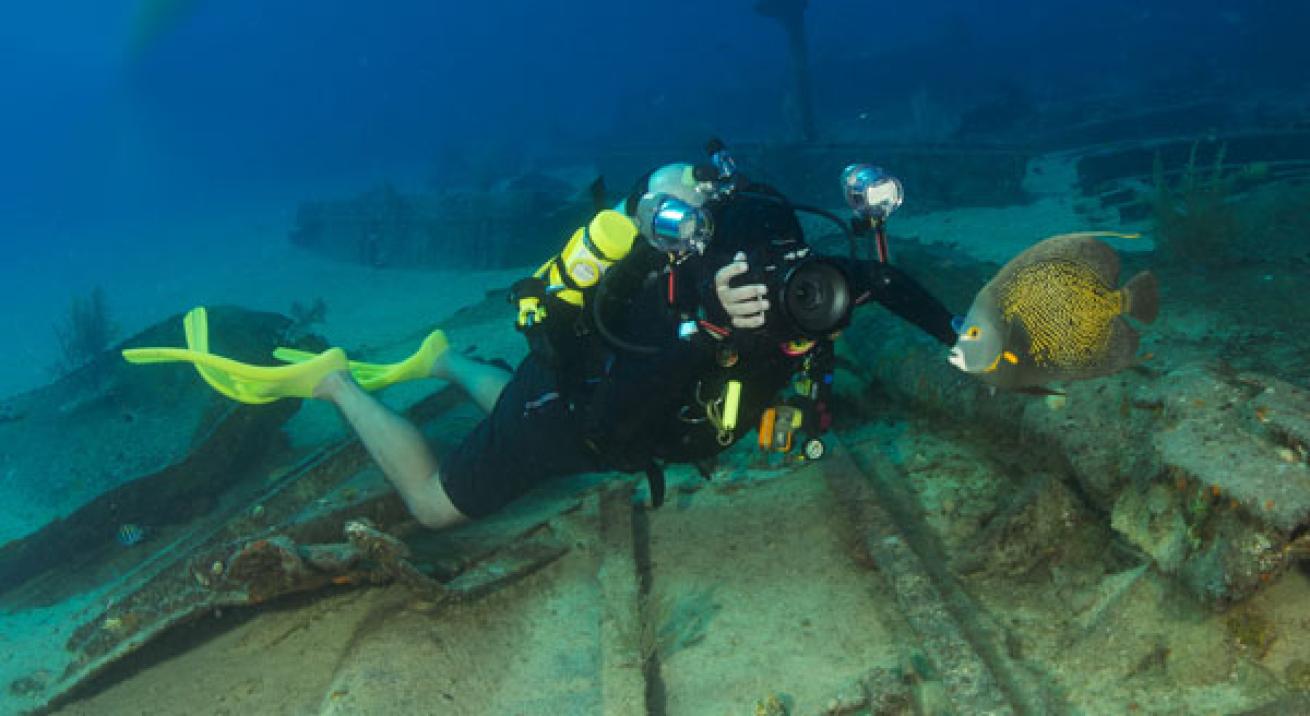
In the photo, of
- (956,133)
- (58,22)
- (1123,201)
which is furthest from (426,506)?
(58,22)

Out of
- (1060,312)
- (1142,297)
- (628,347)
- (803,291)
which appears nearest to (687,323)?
(628,347)

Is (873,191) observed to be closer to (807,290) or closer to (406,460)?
(807,290)

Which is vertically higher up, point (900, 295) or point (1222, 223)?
point (900, 295)

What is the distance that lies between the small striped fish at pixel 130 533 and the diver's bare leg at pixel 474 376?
255cm

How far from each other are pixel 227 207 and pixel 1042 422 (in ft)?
142

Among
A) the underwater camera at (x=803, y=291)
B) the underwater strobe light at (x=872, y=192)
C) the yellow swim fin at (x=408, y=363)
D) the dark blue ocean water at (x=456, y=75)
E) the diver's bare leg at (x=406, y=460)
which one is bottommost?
the diver's bare leg at (x=406, y=460)

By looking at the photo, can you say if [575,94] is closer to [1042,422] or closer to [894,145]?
[894,145]

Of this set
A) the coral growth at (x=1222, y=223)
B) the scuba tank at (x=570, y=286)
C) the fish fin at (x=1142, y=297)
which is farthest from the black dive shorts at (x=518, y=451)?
the coral growth at (x=1222, y=223)

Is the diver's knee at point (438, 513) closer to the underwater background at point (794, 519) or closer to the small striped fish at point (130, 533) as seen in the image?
the underwater background at point (794, 519)

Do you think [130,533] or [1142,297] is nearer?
[1142,297]

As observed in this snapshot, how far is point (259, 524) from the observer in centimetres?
486

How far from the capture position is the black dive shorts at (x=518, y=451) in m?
4.09

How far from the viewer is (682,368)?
2949 mm

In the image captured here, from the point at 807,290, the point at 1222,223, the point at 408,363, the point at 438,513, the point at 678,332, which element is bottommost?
the point at 438,513
